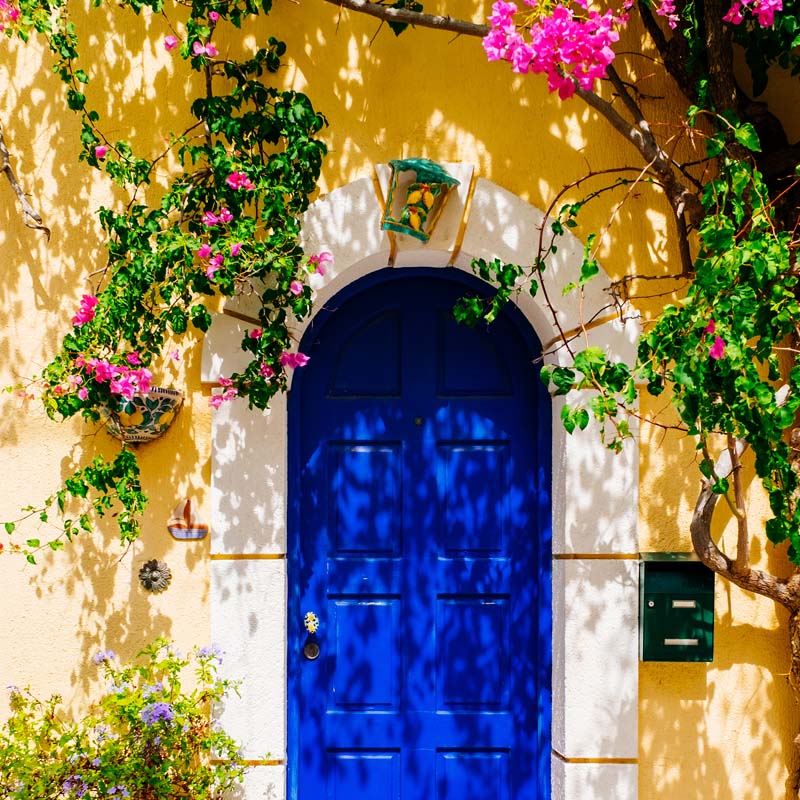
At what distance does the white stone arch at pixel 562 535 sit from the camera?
11.6 feet

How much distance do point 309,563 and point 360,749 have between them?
74 cm

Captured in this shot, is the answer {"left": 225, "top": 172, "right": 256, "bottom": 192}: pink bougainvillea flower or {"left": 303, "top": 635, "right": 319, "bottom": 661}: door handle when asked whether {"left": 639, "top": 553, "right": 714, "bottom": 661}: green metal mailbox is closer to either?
{"left": 303, "top": 635, "right": 319, "bottom": 661}: door handle

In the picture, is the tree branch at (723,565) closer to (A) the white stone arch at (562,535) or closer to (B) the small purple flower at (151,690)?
(A) the white stone arch at (562,535)

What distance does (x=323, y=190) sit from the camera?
3.62 meters

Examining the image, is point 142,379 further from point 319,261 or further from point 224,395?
point 319,261

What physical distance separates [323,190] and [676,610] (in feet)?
6.55

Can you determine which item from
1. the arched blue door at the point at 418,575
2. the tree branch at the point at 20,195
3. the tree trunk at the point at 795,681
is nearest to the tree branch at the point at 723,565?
the tree trunk at the point at 795,681

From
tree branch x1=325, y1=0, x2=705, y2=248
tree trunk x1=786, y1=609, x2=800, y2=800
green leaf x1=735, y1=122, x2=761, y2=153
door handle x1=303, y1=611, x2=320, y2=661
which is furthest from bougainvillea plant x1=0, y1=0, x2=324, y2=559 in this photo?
tree trunk x1=786, y1=609, x2=800, y2=800

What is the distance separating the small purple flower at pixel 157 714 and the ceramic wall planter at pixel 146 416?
3.07ft

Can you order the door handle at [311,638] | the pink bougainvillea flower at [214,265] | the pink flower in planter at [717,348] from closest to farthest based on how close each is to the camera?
the pink flower in planter at [717,348] → the pink bougainvillea flower at [214,265] → the door handle at [311,638]

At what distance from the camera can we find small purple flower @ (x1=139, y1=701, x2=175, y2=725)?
330 centimetres

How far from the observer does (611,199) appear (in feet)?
12.0

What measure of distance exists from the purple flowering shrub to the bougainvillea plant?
0.54 metres

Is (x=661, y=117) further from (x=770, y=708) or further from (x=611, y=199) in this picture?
(x=770, y=708)
